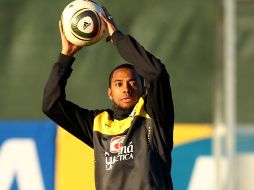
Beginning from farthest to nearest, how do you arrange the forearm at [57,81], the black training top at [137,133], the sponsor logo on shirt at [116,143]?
the forearm at [57,81] → the sponsor logo on shirt at [116,143] → the black training top at [137,133]

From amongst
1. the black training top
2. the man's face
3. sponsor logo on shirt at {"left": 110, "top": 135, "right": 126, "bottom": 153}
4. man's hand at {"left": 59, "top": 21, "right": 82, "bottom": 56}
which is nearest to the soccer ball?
man's hand at {"left": 59, "top": 21, "right": 82, "bottom": 56}

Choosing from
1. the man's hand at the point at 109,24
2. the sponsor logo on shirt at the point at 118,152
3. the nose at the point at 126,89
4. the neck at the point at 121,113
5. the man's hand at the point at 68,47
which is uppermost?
the man's hand at the point at 109,24

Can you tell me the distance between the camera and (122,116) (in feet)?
13.7

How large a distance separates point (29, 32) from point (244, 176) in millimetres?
2210

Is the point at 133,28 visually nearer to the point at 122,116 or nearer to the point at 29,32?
the point at 29,32

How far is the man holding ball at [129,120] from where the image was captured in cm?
396

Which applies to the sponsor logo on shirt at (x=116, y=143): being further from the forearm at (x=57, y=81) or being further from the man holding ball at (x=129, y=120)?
the forearm at (x=57, y=81)

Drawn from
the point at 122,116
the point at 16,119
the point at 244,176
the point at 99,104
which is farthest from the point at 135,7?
the point at 122,116

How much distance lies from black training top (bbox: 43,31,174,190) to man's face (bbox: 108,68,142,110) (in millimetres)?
34

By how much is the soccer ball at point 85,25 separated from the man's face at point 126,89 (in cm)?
24

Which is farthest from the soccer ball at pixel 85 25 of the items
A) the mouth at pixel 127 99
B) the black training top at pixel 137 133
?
the mouth at pixel 127 99

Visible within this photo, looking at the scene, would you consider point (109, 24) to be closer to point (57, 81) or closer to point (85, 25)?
point (85, 25)

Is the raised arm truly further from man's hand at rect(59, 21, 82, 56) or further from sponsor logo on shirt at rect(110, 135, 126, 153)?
sponsor logo on shirt at rect(110, 135, 126, 153)

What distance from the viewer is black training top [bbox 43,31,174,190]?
155 inches
